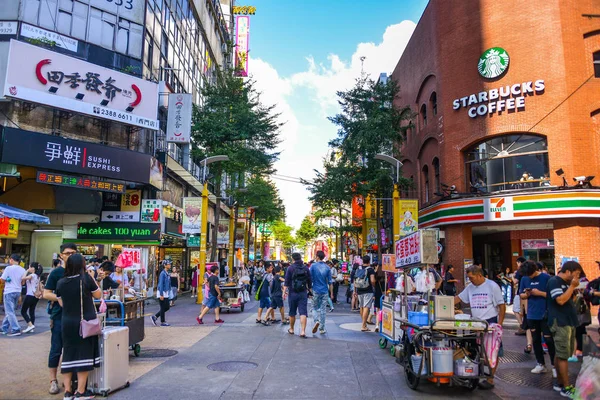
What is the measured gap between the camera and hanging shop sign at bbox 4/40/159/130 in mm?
16828

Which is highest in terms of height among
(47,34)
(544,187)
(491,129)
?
(47,34)

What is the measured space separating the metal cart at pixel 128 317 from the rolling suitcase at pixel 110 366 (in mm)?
1404

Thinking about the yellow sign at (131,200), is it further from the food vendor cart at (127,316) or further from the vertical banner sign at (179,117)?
the food vendor cart at (127,316)

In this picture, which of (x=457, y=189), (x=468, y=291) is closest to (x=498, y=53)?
(x=457, y=189)

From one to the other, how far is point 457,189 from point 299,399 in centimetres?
1790

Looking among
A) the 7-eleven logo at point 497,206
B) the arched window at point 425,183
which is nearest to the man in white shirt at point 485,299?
the 7-eleven logo at point 497,206

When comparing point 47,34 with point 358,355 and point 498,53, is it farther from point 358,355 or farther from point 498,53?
point 498,53

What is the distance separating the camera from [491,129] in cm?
2052

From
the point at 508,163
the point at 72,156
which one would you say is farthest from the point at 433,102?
the point at 72,156

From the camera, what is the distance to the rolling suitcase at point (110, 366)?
577 cm

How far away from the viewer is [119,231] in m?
21.3

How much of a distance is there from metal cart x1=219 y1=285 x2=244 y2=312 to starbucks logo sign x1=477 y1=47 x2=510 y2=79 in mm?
14952

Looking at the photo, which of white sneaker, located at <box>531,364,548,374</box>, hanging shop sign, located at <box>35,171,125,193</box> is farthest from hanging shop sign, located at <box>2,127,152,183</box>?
white sneaker, located at <box>531,364,548,374</box>

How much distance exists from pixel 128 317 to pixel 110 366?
219 cm
